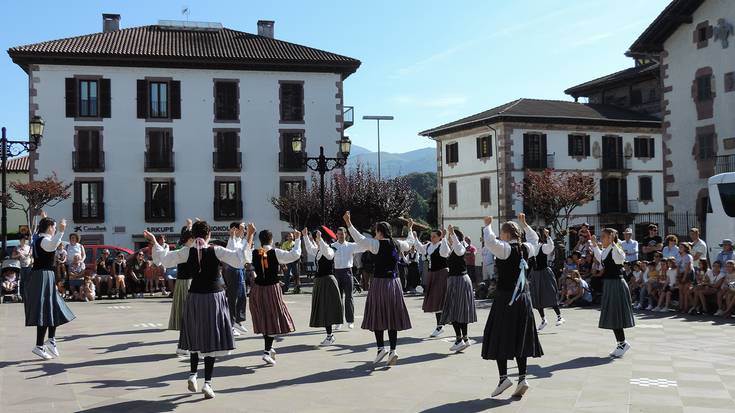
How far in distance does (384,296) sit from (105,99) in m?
33.8

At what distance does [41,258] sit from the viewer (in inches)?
443

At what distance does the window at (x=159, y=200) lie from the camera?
40.8 m

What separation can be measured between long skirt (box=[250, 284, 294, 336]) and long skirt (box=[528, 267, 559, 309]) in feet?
17.4

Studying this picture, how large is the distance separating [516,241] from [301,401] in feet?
10.2

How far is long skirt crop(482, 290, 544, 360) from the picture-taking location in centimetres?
852

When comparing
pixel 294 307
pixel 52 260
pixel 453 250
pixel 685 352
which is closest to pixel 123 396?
pixel 52 260

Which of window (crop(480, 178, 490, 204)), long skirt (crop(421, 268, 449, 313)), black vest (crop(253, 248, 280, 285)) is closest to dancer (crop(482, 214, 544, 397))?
black vest (crop(253, 248, 280, 285))

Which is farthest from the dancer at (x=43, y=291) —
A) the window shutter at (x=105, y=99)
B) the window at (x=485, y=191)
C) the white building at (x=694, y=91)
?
the window at (x=485, y=191)

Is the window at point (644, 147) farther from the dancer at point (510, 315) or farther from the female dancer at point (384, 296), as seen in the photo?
the dancer at point (510, 315)

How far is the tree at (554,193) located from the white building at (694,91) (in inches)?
234

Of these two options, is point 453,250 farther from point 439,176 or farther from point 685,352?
point 439,176

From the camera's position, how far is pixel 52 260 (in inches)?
449

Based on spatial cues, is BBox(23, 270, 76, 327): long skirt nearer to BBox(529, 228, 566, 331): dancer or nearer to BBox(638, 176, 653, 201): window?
BBox(529, 228, 566, 331): dancer

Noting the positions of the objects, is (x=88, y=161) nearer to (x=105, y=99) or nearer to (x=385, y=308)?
(x=105, y=99)
